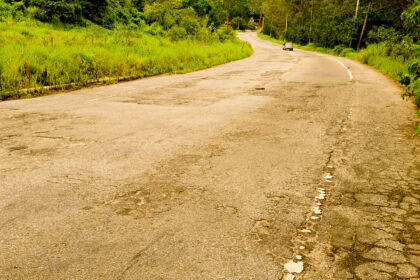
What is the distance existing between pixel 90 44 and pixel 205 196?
1551cm

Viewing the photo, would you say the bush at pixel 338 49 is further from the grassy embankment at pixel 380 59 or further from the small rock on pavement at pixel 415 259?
the small rock on pavement at pixel 415 259

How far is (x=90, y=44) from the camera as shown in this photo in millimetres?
17641

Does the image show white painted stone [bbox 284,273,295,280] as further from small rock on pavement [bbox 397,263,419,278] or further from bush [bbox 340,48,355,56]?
bush [bbox 340,48,355,56]

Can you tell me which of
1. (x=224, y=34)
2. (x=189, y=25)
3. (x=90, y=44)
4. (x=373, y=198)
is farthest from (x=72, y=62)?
(x=224, y=34)

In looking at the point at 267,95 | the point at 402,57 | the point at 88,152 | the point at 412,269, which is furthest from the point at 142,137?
the point at 402,57

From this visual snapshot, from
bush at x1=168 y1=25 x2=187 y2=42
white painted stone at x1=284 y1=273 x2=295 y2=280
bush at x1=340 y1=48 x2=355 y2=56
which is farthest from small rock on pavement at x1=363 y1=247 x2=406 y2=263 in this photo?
bush at x1=340 y1=48 x2=355 y2=56

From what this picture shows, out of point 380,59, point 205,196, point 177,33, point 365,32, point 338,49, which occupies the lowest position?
point 338,49

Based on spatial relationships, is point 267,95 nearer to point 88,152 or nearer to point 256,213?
point 88,152

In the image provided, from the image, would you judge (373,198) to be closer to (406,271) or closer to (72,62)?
(406,271)

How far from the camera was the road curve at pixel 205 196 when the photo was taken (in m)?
2.80

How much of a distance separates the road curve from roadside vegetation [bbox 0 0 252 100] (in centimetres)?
426

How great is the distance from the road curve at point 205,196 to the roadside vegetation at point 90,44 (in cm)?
426

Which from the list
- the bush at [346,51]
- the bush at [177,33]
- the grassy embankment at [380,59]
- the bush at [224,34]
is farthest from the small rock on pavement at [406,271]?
the bush at [346,51]

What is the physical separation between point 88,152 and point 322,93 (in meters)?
8.36
